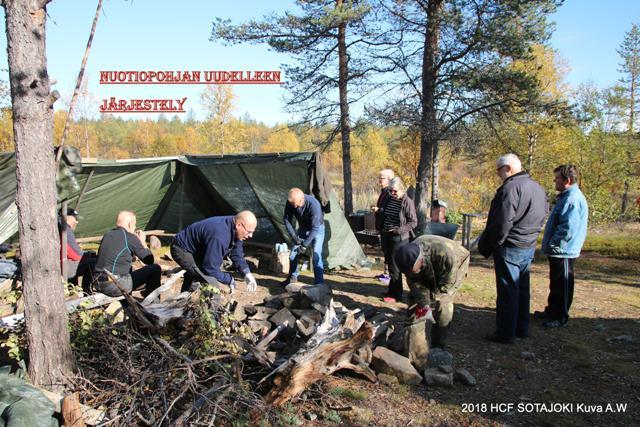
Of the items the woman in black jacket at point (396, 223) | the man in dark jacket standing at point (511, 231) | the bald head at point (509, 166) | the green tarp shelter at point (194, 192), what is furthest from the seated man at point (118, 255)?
the bald head at point (509, 166)

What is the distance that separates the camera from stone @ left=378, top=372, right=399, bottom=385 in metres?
3.37

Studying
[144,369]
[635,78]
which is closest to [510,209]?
[144,369]

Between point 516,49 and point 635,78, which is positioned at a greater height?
point 635,78

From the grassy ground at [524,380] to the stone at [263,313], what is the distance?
1.14 meters

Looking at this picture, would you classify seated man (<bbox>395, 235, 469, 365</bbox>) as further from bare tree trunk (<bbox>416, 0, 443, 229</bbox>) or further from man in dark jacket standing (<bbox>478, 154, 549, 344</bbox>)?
bare tree trunk (<bbox>416, 0, 443, 229</bbox>)

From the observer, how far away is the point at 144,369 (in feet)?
10.1

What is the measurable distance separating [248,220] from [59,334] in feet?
5.78

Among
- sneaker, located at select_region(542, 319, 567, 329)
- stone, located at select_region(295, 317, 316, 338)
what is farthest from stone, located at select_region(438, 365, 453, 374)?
sneaker, located at select_region(542, 319, 567, 329)

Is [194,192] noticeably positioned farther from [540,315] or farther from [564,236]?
[564,236]

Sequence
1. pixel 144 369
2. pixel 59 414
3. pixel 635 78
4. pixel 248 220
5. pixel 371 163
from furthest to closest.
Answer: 1. pixel 371 163
2. pixel 635 78
3. pixel 248 220
4. pixel 144 369
5. pixel 59 414

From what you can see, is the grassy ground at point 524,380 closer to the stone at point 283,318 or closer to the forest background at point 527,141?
the stone at point 283,318

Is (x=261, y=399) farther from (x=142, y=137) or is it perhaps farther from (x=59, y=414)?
(x=142, y=137)

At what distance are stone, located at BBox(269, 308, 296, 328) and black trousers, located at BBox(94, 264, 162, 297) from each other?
1390 mm

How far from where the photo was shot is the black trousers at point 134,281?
167 inches
